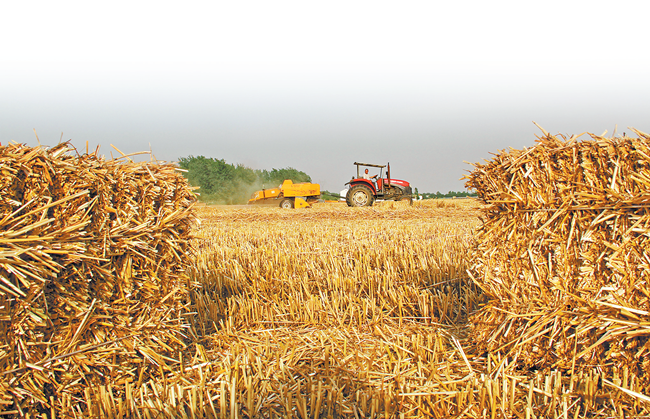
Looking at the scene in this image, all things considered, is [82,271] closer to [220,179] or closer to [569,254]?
[569,254]

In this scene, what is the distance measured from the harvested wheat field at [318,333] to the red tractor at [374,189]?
1455cm

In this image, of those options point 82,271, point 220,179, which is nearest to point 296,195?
point 82,271

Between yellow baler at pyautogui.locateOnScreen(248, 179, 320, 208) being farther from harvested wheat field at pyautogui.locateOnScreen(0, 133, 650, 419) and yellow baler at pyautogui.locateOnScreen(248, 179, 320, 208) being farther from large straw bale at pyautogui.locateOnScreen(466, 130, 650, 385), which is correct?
large straw bale at pyautogui.locateOnScreen(466, 130, 650, 385)

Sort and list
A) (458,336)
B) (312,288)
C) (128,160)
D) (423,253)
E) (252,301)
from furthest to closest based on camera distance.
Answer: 1. (423,253)
2. (312,288)
3. (252,301)
4. (458,336)
5. (128,160)

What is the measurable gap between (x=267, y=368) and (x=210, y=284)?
1978mm

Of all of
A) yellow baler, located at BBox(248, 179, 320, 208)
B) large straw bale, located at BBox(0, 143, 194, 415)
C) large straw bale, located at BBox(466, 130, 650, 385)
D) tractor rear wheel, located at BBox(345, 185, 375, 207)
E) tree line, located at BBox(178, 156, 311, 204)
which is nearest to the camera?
large straw bale, located at BBox(0, 143, 194, 415)

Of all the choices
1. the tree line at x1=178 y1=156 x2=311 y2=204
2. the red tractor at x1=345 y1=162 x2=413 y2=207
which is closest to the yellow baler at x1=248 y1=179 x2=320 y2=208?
the red tractor at x1=345 y1=162 x2=413 y2=207

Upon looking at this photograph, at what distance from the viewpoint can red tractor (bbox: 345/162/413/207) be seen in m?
17.5

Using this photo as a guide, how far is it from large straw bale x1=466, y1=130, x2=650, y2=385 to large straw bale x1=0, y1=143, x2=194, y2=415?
219 centimetres

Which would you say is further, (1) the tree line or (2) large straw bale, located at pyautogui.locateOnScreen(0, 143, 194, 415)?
(1) the tree line

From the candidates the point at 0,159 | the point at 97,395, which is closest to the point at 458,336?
the point at 97,395

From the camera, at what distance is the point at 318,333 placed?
3.05m

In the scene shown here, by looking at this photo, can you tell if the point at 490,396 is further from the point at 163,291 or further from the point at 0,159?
the point at 0,159

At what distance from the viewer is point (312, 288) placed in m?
4.03
